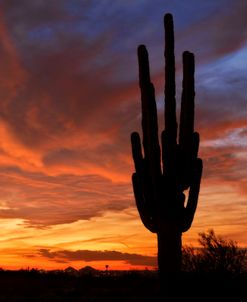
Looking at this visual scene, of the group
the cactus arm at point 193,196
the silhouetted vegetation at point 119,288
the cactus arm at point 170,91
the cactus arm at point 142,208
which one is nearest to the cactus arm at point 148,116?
the cactus arm at point 170,91

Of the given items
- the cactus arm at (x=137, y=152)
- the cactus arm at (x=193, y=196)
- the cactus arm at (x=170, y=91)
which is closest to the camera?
the cactus arm at (x=170, y=91)

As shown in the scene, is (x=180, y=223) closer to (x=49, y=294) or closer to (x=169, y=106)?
(x=169, y=106)

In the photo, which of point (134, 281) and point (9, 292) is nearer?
point (9, 292)

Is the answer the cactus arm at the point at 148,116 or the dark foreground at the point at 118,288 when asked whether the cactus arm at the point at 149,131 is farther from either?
the dark foreground at the point at 118,288

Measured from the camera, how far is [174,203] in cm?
1325

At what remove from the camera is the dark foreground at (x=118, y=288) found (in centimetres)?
1318

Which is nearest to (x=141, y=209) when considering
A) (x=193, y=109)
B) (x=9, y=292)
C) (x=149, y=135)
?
(x=149, y=135)

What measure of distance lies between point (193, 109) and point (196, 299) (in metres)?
4.76

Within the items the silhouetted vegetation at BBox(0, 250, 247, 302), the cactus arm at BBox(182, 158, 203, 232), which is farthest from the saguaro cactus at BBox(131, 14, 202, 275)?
the silhouetted vegetation at BBox(0, 250, 247, 302)

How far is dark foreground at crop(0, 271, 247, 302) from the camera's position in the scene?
13.2 metres

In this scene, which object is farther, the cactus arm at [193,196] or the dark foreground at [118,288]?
the cactus arm at [193,196]

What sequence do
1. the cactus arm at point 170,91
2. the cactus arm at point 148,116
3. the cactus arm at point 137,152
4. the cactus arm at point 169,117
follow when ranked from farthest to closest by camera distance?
the cactus arm at point 137,152
the cactus arm at point 170,91
the cactus arm at point 148,116
the cactus arm at point 169,117

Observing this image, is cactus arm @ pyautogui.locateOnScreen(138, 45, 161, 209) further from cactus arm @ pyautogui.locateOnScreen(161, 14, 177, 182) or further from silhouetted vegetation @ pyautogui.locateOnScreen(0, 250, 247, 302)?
silhouetted vegetation @ pyautogui.locateOnScreen(0, 250, 247, 302)

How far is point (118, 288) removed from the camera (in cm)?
1498
